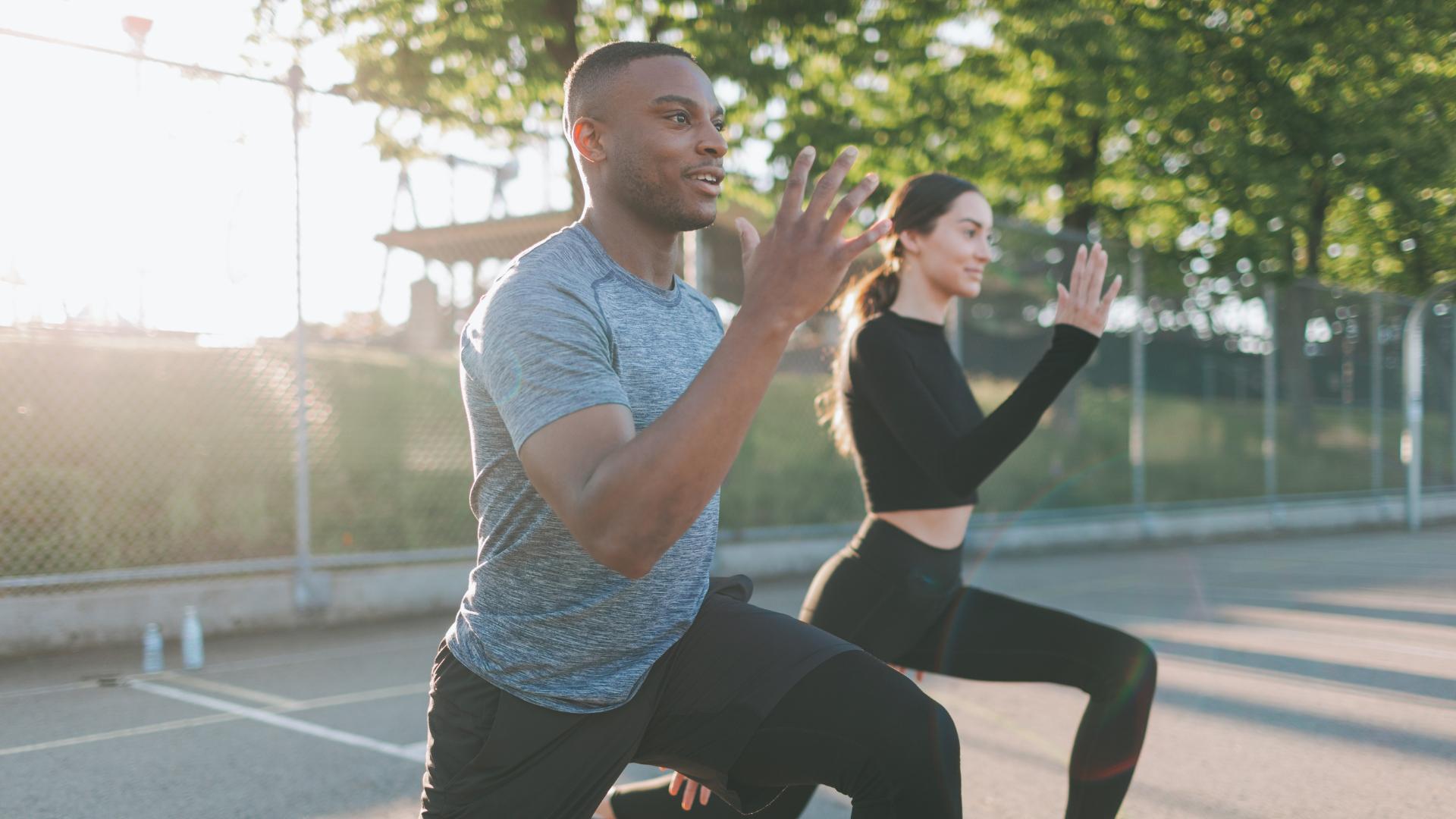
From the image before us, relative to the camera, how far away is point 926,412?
10.9ft

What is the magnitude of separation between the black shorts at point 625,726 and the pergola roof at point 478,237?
665cm

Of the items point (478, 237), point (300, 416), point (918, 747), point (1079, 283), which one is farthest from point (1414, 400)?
point (918, 747)

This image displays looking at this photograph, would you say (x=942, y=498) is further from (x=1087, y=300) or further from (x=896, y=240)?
(x=896, y=240)

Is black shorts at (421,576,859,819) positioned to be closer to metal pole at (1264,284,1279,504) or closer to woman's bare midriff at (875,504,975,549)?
woman's bare midriff at (875,504,975,549)

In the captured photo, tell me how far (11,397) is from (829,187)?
7377 mm

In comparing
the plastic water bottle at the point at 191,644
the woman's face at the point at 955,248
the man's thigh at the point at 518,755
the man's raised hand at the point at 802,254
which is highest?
the woman's face at the point at 955,248

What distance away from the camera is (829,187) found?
1.75 m

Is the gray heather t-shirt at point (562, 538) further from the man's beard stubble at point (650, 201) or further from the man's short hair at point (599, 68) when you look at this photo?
the man's short hair at point (599, 68)


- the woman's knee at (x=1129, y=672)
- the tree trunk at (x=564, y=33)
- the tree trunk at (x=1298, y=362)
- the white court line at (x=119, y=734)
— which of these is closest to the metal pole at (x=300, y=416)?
the white court line at (x=119, y=734)

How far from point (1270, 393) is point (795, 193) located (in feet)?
55.7

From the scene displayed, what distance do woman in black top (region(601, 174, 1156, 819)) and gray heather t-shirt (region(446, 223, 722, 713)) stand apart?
86 cm

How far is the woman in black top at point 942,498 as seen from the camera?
3.08 metres

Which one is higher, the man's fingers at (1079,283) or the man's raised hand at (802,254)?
the man's fingers at (1079,283)

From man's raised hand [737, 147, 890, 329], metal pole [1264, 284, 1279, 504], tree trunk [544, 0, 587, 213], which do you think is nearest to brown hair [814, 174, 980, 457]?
man's raised hand [737, 147, 890, 329]
